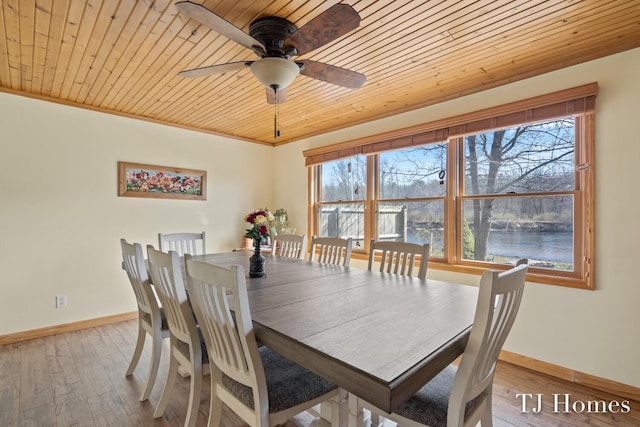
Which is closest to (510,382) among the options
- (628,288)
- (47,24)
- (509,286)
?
(628,288)

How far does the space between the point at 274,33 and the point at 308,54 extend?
0.49m

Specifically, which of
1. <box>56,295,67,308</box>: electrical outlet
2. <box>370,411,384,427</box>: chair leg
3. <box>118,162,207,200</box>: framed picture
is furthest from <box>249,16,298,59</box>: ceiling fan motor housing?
<box>56,295,67,308</box>: electrical outlet

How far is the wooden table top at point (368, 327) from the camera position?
2.84 feet

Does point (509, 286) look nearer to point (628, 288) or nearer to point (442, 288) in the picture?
point (442, 288)

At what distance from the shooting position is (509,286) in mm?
1040

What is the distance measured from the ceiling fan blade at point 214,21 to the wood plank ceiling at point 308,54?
217 millimetres

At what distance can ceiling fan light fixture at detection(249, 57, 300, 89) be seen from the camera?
1790mm

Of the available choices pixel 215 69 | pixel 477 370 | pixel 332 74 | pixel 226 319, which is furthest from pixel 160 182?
pixel 477 370

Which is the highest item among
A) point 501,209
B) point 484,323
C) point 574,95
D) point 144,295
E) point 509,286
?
point 574,95

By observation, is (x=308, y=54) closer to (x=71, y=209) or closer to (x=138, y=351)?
(x=138, y=351)

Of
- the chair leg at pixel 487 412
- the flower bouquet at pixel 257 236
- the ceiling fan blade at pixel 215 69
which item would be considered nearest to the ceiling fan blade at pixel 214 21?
the ceiling fan blade at pixel 215 69

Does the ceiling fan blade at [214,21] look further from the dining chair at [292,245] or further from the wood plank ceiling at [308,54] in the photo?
the dining chair at [292,245]

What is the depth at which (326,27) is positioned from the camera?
5.12 ft

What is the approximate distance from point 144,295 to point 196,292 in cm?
103
